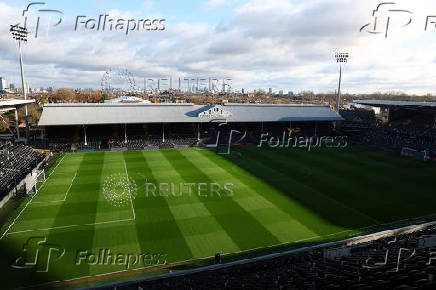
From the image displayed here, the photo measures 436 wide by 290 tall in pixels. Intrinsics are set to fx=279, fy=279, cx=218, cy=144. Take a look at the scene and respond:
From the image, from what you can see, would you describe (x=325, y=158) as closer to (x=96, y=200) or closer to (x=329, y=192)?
(x=329, y=192)

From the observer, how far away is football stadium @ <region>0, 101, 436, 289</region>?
44.5 feet

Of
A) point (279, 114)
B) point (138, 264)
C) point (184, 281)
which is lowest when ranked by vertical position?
point (138, 264)

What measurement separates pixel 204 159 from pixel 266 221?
61.5 feet

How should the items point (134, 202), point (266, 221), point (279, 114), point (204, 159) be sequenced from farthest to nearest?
point (279, 114)
point (204, 159)
point (134, 202)
point (266, 221)

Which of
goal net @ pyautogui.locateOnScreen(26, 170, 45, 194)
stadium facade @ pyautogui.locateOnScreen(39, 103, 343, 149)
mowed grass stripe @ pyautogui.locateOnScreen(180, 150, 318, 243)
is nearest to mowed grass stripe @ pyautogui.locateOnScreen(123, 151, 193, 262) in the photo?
mowed grass stripe @ pyautogui.locateOnScreen(180, 150, 318, 243)

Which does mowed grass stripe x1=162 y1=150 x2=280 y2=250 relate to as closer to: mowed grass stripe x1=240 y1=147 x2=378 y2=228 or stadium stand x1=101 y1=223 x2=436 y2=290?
stadium stand x1=101 y1=223 x2=436 y2=290

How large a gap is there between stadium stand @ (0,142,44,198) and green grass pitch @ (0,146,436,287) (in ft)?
7.16

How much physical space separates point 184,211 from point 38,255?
9.46m

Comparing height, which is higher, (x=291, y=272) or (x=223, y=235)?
(x=291, y=272)

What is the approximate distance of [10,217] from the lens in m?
19.9

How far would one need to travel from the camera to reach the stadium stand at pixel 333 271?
29.2 feet

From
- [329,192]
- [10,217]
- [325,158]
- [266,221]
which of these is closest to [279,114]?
[325,158]

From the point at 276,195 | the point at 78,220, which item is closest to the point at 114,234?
the point at 78,220

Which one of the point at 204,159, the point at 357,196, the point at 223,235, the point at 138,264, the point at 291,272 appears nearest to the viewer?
the point at 291,272
